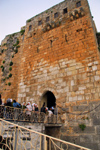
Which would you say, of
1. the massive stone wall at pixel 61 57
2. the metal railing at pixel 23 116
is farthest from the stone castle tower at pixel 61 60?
the metal railing at pixel 23 116

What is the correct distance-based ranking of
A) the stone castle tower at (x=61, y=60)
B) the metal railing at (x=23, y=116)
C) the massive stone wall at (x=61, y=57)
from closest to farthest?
the metal railing at (x=23, y=116) < the stone castle tower at (x=61, y=60) < the massive stone wall at (x=61, y=57)

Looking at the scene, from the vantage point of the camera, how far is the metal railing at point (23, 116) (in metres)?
5.72

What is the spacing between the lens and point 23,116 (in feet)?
21.3

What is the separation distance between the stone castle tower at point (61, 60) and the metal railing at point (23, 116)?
1.06 m

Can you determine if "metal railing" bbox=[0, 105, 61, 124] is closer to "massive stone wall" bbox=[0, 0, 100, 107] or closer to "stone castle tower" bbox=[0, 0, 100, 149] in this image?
"stone castle tower" bbox=[0, 0, 100, 149]

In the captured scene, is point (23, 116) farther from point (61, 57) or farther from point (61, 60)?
point (61, 57)

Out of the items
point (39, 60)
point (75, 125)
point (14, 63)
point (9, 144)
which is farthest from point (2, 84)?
point (9, 144)

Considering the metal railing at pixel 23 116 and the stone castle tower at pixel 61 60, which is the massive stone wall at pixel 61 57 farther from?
the metal railing at pixel 23 116

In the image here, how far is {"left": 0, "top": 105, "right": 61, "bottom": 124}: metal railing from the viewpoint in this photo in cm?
572

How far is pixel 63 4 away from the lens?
11359mm

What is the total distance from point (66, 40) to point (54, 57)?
1.60 meters

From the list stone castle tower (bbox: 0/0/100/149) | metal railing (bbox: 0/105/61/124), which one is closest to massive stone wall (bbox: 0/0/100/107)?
stone castle tower (bbox: 0/0/100/149)

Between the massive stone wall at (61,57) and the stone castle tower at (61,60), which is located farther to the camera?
the massive stone wall at (61,57)

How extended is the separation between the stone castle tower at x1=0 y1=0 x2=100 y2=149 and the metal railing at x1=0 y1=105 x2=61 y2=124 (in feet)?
3.48
